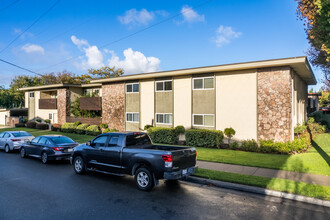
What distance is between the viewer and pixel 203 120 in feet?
58.2

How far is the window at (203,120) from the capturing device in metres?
17.4

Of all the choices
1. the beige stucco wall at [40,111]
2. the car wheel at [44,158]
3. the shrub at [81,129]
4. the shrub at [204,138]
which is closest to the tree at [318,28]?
the shrub at [204,138]

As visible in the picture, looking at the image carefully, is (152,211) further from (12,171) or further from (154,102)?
(154,102)

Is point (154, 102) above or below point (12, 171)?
above

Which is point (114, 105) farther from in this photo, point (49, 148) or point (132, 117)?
point (49, 148)

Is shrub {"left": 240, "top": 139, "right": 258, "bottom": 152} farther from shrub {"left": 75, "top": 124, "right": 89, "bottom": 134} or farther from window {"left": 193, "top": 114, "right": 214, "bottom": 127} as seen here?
shrub {"left": 75, "top": 124, "right": 89, "bottom": 134}

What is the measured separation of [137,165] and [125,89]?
15626 mm

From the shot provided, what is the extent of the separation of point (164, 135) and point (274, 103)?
7.98 m

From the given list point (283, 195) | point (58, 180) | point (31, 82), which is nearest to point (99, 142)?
point (58, 180)

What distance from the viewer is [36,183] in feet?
27.8

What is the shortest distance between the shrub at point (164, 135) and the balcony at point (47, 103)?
18.3m

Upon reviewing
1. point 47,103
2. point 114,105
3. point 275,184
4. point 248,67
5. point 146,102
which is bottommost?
point 275,184

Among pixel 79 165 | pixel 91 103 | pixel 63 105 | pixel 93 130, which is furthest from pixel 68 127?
pixel 79 165

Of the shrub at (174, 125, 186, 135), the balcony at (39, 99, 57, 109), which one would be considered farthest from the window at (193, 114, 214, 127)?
the balcony at (39, 99, 57, 109)
